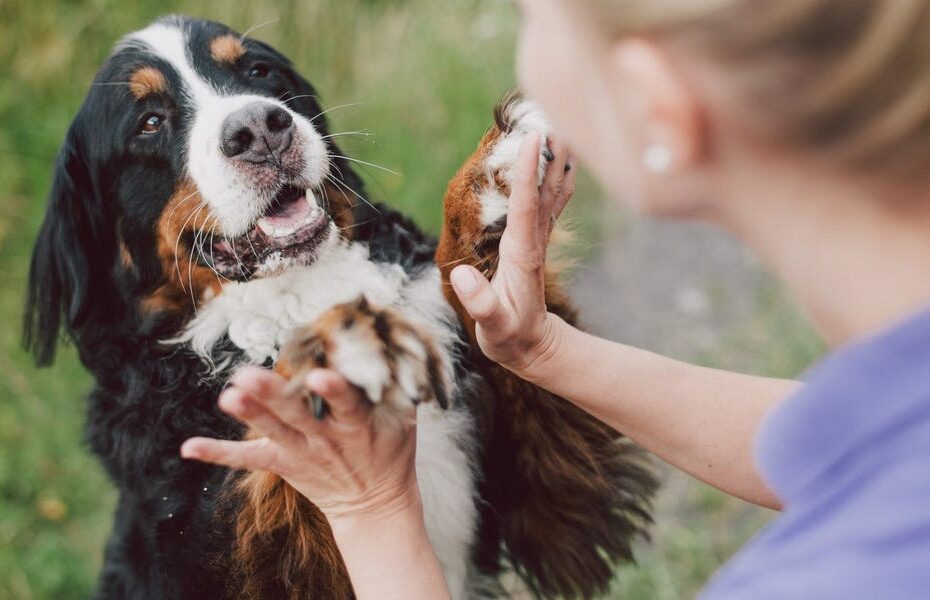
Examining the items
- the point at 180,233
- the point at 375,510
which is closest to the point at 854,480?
the point at 375,510

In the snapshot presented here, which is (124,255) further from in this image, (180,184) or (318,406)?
(318,406)

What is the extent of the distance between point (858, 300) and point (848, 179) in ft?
0.46

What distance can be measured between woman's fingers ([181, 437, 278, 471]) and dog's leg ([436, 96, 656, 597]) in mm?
714

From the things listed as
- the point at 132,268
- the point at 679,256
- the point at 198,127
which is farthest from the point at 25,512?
the point at 679,256

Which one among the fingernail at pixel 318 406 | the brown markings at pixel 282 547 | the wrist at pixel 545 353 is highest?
the fingernail at pixel 318 406

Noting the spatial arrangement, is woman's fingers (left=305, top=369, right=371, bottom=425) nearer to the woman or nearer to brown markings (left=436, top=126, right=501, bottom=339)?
the woman

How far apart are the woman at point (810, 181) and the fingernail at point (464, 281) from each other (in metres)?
0.55

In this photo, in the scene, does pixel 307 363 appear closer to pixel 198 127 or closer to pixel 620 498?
pixel 198 127

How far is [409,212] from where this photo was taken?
3941mm

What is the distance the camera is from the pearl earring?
985 mm

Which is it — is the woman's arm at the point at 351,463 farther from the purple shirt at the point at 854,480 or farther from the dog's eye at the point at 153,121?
the dog's eye at the point at 153,121

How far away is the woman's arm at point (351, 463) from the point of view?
1.31 metres

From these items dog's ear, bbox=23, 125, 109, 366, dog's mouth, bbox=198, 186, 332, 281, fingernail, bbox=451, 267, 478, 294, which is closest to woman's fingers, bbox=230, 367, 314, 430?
fingernail, bbox=451, 267, 478, 294

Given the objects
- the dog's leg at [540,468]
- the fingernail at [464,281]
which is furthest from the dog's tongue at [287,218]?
the fingernail at [464,281]
